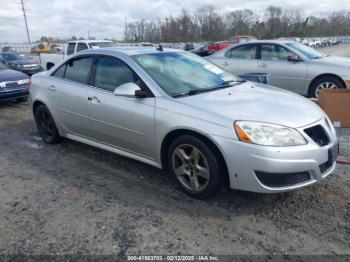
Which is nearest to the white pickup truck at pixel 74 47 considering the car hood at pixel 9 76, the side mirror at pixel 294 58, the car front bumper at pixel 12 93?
the car hood at pixel 9 76

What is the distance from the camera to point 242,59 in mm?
8539

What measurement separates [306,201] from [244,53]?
5893 millimetres

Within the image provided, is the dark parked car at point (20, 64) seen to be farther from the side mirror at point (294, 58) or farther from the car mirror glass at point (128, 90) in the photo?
the car mirror glass at point (128, 90)

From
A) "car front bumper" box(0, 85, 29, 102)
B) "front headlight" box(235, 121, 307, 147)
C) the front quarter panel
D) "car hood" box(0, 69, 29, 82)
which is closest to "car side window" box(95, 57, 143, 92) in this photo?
the front quarter panel

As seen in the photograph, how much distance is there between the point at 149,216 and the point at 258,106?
1554 millimetres

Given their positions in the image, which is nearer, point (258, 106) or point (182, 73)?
point (258, 106)

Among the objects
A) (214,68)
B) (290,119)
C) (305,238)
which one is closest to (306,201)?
(305,238)

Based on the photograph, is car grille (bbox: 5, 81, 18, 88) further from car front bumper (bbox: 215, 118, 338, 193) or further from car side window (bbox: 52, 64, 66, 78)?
car front bumper (bbox: 215, 118, 338, 193)

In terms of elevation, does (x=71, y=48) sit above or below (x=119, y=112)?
below

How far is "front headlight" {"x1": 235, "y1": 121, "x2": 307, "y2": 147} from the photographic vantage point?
2959mm

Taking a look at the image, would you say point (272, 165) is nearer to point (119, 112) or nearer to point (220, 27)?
point (119, 112)

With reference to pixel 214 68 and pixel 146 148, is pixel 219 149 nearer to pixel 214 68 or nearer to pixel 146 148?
pixel 146 148

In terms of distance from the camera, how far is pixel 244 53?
8562mm

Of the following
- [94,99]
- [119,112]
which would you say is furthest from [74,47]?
[119,112]
